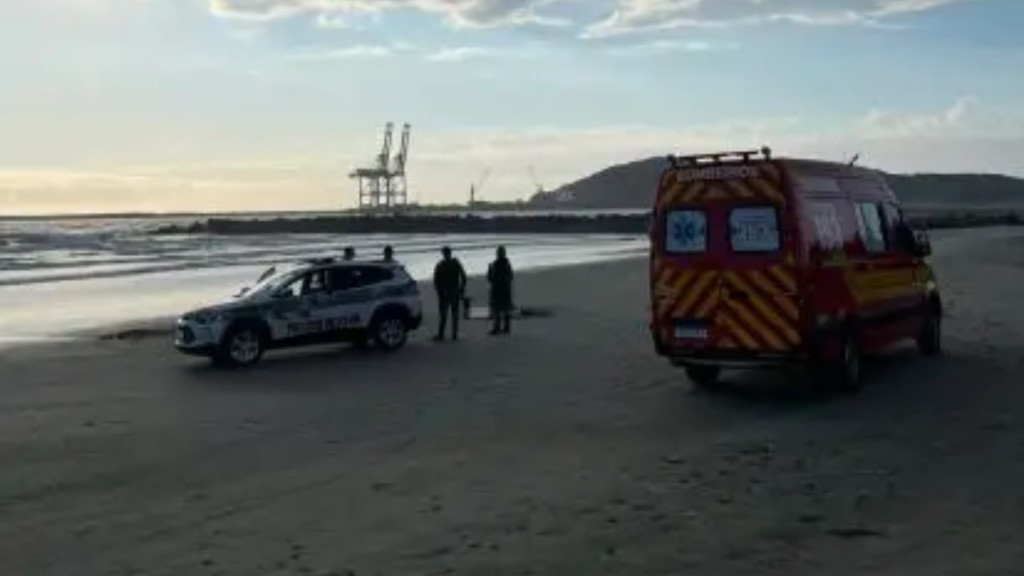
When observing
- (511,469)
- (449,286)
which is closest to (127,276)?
(449,286)

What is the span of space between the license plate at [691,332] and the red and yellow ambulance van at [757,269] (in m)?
0.01

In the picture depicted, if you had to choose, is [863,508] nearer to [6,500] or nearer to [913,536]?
[913,536]

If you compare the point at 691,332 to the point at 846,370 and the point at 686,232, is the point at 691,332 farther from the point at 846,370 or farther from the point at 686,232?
the point at 846,370

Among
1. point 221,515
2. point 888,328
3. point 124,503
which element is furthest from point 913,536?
point 888,328

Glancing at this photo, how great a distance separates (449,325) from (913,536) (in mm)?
17894

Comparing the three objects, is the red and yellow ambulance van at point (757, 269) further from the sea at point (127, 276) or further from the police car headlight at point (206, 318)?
the sea at point (127, 276)

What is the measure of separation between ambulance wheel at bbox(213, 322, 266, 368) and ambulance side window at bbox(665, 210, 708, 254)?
7.35m

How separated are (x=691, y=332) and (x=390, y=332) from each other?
8.16 metres

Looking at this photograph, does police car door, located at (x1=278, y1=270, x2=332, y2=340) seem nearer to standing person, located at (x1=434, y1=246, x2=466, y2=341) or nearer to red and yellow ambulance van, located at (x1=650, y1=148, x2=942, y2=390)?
standing person, located at (x1=434, y1=246, x2=466, y2=341)

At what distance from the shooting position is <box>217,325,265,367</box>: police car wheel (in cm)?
2002

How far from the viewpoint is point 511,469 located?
35.6 feet

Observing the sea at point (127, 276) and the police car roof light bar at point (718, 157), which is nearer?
the police car roof light bar at point (718, 157)

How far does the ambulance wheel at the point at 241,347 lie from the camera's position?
2000 centimetres

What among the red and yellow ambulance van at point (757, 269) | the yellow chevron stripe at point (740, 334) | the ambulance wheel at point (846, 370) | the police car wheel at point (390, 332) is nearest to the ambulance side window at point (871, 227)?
the red and yellow ambulance van at point (757, 269)
